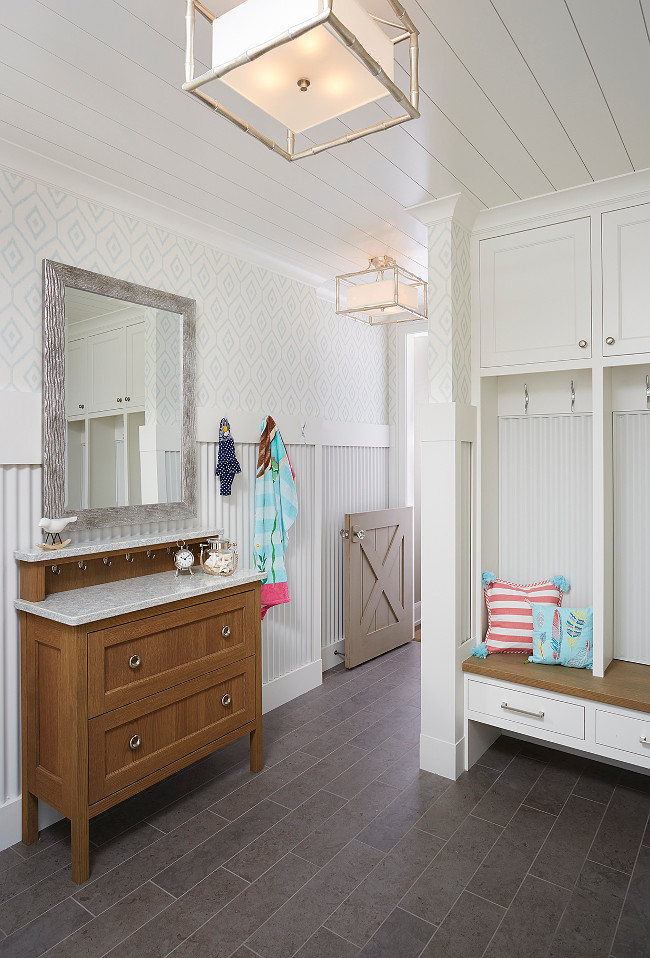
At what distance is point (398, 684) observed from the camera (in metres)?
3.79

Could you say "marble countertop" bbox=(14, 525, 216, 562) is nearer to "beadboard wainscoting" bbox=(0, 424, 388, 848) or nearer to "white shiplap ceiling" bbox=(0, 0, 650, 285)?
"beadboard wainscoting" bbox=(0, 424, 388, 848)

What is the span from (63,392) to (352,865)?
207 centimetres

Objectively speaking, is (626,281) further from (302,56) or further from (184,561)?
(184,561)

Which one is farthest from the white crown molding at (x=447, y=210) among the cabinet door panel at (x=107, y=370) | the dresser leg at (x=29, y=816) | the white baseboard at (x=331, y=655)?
the dresser leg at (x=29, y=816)

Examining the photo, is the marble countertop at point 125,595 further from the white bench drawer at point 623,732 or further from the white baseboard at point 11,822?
the white bench drawer at point 623,732

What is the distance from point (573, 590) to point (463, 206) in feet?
6.25

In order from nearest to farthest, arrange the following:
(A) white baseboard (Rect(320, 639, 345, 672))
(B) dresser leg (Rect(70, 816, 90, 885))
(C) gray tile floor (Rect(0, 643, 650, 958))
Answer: (C) gray tile floor (Rect(0, 643, 650, 958))
(B) dresser leg (Rect(70, 816, 90, 885))
(A) white baseboard (Rect(320, 639, 345, 672))

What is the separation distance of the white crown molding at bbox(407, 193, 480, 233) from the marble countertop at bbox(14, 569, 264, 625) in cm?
182

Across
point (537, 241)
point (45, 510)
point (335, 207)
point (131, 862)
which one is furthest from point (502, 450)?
point (131, 862)

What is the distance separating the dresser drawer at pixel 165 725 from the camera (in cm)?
205

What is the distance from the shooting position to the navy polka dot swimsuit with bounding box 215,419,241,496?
3.02 meters

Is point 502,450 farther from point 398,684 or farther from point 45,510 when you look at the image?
point 45,510

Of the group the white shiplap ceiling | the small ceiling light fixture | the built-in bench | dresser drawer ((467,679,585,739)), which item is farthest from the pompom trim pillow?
the white shiplap ceiling

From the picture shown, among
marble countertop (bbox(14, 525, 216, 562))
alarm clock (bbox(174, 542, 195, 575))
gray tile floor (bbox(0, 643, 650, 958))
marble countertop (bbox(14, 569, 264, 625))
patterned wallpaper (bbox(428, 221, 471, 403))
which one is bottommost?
gray tile floor (bbox(0, 643, 650, 958))
